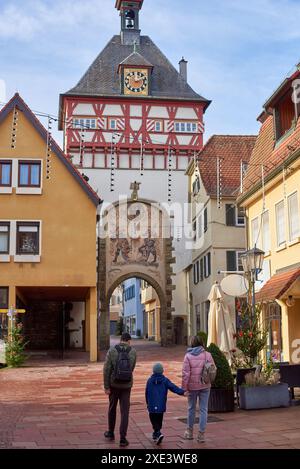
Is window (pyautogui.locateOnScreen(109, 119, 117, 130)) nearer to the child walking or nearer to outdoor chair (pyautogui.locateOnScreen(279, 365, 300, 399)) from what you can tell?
outdoor chair (pyautogui.locateOnScreen(279, 365, 300, 399))

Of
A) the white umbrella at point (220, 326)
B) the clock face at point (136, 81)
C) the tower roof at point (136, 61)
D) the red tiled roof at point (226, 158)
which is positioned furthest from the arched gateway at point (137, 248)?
the white umbrella at point (220, 326)

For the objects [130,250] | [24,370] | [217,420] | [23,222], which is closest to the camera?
[217,420]

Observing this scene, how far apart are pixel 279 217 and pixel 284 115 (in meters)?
3.36

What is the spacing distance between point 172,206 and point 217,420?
106ft

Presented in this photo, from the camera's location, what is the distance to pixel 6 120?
26.5 m

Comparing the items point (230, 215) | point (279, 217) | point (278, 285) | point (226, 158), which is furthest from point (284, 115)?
point (226, 158)

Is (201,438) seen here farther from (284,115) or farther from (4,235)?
(4,235)

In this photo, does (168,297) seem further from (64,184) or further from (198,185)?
(64,184)

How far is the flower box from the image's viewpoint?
11.9 metres

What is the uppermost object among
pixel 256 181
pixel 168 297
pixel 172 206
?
pixel 172 206

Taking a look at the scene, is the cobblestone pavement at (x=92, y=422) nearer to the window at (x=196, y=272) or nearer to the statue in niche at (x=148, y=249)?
the window at (x=196, y=272)

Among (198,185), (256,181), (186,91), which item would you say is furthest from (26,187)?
(186,91)

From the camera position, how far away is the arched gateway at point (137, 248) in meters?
41.1

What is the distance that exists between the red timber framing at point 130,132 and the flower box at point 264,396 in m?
32.4
